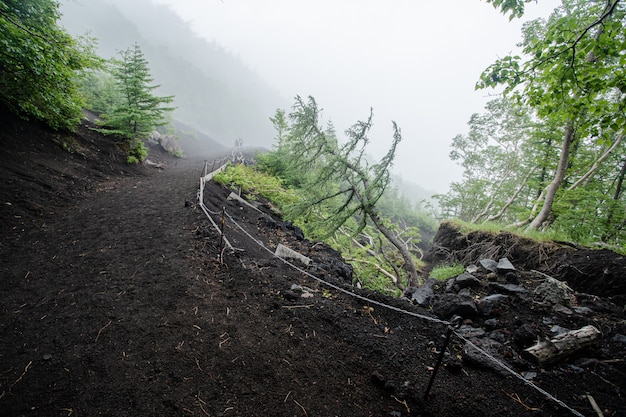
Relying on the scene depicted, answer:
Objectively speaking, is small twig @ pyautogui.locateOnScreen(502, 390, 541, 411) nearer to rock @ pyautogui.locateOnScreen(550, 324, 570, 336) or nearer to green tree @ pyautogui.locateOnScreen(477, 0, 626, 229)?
rock @ pyautogui.locateOnScreen(550, 324, 570, 336)

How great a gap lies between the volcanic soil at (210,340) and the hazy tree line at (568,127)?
10.7ft

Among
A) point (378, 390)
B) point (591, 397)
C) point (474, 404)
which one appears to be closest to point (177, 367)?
point (378, 390)

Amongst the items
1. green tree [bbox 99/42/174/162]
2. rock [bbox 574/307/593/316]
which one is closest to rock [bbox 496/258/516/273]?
rock [bbox 574/307/593/316]

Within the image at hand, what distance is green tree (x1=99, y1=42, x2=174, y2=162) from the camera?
33.7 feet

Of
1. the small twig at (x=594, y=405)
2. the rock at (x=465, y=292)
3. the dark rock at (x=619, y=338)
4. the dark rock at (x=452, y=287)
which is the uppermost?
the dark rock at (x=619, y=338)

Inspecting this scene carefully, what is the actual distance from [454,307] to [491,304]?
0.64 meters

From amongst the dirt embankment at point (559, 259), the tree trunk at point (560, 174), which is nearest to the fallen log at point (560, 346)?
the dirt embankment at point (559, 259)

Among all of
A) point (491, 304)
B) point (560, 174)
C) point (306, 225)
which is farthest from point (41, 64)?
point (560, 174)

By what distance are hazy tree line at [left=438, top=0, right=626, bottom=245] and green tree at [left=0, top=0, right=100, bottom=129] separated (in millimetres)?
8741

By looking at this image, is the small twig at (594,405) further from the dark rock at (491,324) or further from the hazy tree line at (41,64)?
the hazy tree line at (41,64)

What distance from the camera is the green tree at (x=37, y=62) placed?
5.17 metres

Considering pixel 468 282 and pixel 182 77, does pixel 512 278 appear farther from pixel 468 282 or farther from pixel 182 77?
pixel 182 77

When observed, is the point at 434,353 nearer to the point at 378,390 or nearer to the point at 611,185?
the point at 378,390

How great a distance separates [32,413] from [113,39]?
332 feet
